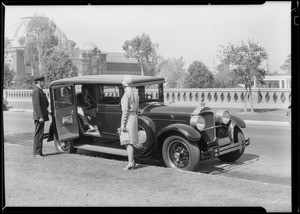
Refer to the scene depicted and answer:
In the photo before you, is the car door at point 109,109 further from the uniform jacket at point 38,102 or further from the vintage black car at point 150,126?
the uniform jacket at point 38,102

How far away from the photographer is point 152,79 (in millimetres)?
8188

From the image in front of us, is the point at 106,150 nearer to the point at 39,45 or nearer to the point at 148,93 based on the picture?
the point at 148,93

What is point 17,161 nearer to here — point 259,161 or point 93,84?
point 93,84

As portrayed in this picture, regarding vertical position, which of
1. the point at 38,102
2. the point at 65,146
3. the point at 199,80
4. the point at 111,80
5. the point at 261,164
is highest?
the point at 199,80

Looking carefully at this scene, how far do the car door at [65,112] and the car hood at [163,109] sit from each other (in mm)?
1586

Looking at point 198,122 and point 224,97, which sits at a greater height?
point 224,97

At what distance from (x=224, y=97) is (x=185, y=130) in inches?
500

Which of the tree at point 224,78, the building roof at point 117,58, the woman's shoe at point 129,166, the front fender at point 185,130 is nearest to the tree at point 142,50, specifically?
the building roof at point 117,58

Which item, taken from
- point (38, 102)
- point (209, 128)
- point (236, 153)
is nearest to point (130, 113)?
point (209, 128)

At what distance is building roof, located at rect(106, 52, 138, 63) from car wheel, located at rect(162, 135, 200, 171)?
1672 mm

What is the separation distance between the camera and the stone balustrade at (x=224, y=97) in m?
17.8

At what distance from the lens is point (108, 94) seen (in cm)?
811
